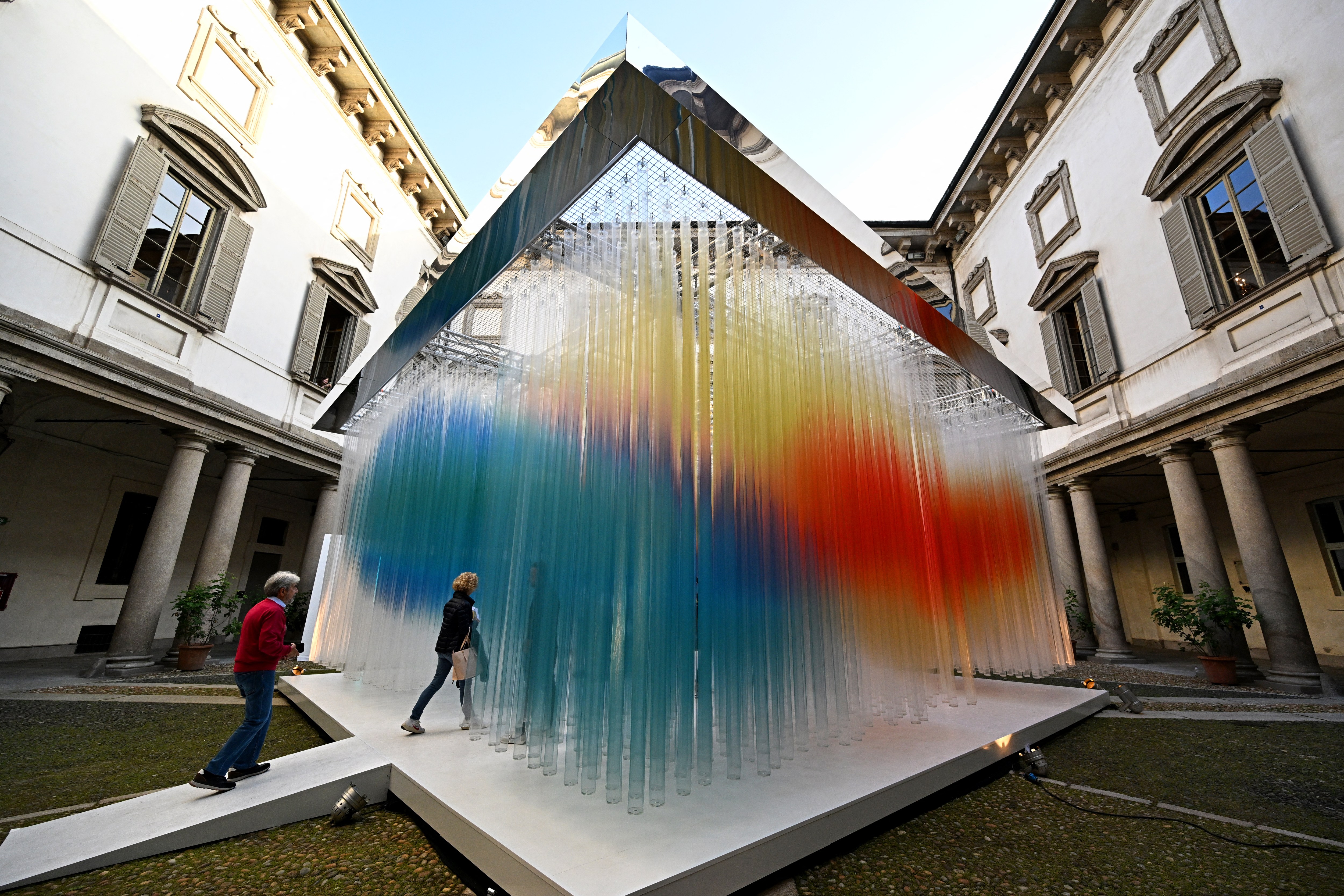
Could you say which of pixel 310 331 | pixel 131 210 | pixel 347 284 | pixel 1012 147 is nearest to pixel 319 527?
pixel 310 331

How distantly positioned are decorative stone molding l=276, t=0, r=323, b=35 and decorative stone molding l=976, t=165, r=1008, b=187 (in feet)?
49.6

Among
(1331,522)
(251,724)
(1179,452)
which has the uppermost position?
(1179,452)

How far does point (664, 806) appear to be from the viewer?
2691 mm

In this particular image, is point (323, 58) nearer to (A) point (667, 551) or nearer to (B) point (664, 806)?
(A) point (667, 551)

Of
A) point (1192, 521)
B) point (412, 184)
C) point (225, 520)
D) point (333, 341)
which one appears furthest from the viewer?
point (412, 184)

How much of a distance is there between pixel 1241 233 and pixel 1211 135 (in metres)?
1.64

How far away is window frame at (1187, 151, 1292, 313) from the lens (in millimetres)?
7727

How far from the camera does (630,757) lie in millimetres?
2607

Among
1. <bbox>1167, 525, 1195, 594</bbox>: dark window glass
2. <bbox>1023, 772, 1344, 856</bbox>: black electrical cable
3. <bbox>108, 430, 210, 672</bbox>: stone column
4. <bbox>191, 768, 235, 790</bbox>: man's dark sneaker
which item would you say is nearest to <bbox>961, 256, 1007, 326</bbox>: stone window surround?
<bbox>1167, 525, 1195, 594</bbox>: dark window glass

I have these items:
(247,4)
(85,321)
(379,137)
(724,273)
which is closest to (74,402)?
(85,321)

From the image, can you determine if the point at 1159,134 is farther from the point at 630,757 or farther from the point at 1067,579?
the point at 630,757

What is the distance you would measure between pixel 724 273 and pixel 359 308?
12159 mm

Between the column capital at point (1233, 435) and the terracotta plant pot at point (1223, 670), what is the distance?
302cm

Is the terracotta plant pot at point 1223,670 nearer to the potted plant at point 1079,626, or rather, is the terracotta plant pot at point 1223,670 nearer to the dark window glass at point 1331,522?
the potted plant at point 1079,626
